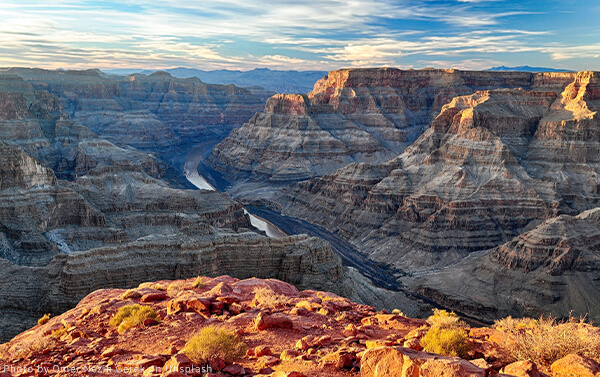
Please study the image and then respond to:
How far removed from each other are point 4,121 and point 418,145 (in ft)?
365

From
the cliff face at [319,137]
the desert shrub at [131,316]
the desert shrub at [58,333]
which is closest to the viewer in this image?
the desert shrub at [131,316]

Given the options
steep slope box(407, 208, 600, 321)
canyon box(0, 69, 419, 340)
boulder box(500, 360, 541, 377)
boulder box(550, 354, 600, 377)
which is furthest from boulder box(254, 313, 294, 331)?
steep slope box(407, 208, 600, 321)

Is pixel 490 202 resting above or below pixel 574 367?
below

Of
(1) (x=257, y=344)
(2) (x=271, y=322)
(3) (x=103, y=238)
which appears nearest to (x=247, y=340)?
(1) (x=257, y=344)

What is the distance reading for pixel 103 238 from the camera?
80.9 metres

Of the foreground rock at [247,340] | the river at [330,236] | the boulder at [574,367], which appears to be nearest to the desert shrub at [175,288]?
the foreground rock at [247,340]

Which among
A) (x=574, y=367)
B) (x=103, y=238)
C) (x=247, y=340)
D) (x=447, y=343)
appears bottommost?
(x=103, y=238)

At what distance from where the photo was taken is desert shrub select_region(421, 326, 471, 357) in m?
16.4

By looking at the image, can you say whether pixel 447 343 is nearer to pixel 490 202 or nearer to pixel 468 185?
pixel 490 202

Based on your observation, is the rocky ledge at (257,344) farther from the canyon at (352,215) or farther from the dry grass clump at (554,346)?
the canyon at (352,215)

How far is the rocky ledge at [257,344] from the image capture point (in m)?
14.8

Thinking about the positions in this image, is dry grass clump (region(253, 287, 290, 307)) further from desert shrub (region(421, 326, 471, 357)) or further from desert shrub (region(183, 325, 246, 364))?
desert shrub (region(421, 326, 471, 357))

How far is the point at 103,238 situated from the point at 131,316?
206 feet

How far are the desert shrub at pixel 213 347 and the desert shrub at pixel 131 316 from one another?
6011 millimetres
